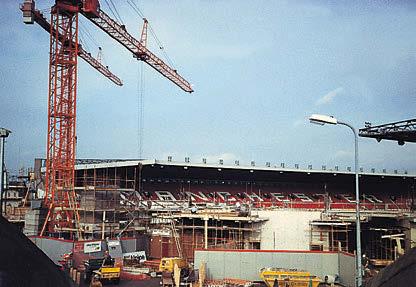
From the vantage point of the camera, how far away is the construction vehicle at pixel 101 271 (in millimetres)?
23172

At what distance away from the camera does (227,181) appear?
49844 mm

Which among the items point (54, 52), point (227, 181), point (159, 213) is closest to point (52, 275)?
point (159, 213)

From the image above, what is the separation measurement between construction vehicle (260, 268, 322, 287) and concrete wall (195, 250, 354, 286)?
193cm

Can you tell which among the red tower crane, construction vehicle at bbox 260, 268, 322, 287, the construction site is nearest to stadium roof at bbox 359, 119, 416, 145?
the construction site

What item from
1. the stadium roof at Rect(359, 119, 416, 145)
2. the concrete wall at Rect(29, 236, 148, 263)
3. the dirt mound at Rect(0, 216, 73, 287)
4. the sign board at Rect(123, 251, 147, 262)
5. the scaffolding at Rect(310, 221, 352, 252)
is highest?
the stadium roof at Rect(359, 119, 416, 145)

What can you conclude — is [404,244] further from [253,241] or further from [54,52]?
[54,52]

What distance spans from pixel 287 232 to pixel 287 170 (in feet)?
49.7

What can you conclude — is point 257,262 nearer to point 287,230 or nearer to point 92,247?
point 287,230

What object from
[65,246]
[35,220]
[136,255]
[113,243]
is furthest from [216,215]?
[35,220]

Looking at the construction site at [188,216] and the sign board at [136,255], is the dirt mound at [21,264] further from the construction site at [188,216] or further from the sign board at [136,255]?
the sign board at [136,255]

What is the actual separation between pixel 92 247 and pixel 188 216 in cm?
676

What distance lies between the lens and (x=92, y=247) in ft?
93.9

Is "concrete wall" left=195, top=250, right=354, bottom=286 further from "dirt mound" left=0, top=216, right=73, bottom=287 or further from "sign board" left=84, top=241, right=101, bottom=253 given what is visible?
"dirt mound" left=0, top=216, right=73, bottom=287

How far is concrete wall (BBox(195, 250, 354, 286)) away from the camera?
2361cm
